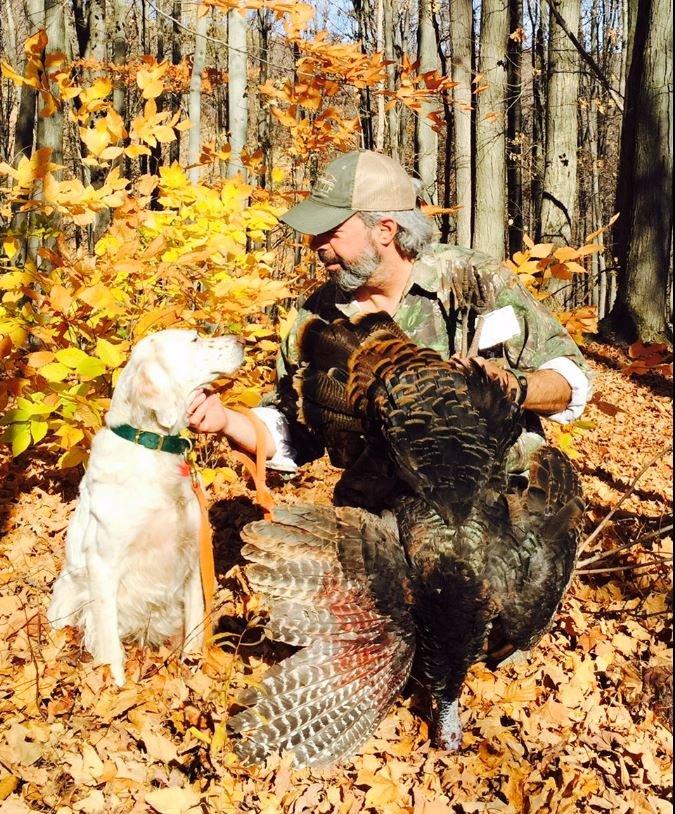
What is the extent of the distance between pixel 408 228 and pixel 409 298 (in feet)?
1.19

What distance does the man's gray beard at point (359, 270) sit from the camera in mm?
3377

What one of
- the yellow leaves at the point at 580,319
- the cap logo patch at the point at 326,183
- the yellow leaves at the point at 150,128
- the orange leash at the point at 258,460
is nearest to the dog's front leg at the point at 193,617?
the orange leash at the point at 258,460

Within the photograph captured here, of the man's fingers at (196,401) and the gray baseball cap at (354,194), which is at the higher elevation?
the gray baseball cap at (354,194)

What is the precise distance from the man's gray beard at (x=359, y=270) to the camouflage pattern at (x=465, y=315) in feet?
0.54

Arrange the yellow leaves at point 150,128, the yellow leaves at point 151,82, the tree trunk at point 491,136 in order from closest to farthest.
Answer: the yellow leaves at point 151,82 → the yellow leaves at point 150,128 → the tree trunk at point 491,136

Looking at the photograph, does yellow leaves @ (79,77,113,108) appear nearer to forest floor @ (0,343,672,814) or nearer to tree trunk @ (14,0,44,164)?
forest floor @ (0,343,672,814)

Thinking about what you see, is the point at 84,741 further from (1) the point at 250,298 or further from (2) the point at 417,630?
(1) the point at 250,298

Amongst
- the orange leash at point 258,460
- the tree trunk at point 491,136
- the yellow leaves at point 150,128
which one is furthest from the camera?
the tree trunk at point 491,136

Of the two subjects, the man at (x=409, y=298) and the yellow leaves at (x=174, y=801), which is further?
the man at (x=409, y=298)

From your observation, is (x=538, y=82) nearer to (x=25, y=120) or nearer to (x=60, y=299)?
(x=25, y=120)

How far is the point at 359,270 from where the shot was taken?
339 cm

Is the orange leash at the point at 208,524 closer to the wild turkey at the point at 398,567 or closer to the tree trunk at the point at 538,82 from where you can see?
the wild turkey at the point at 398,567

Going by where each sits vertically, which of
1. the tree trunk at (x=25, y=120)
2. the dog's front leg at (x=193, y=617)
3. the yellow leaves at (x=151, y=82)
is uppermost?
the tree trunk at (x=25, y=120)

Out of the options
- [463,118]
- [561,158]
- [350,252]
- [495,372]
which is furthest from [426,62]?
[495,372]
